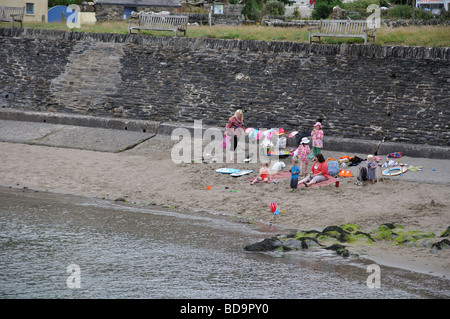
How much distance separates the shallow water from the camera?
7465 mm

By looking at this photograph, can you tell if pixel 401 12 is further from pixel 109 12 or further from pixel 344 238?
pixel 344 238

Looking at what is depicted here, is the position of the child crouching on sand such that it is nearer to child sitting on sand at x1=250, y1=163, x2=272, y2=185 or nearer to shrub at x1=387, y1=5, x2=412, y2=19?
child sitting on sand at x1=250, y1=163, x2=272, y2=185

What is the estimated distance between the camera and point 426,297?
23.8ft

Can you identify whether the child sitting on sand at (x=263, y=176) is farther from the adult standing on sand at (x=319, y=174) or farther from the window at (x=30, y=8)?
the window at (x=30, y=8)

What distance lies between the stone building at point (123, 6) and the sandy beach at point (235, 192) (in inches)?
626

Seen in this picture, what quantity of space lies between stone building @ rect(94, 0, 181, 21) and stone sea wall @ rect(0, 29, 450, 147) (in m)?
11.7

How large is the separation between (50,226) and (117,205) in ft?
5.62

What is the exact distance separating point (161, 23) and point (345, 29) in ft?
18.4

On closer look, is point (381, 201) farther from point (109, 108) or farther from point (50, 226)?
point (109, 108)

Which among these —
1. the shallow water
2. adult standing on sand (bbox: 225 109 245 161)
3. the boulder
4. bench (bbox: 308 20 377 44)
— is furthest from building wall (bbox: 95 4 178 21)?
the boulder

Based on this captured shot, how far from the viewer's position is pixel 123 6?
3061 cm

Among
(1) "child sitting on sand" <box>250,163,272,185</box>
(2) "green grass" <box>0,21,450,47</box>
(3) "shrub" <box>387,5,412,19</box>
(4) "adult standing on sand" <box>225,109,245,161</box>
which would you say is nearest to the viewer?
(1) "child sitting on sand" <box>250,163,272,185</box>

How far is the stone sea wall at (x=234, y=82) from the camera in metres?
13.9
